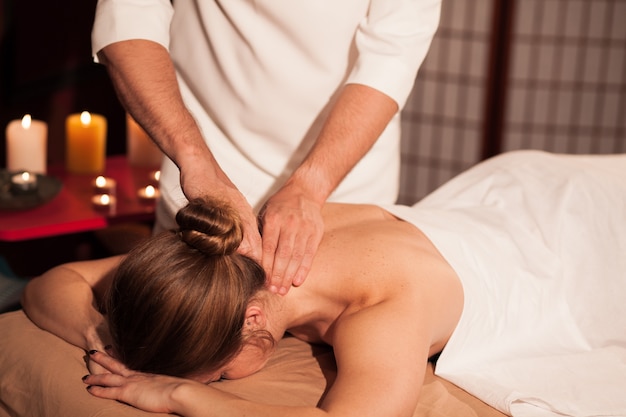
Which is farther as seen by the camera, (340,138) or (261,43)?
(261,43)

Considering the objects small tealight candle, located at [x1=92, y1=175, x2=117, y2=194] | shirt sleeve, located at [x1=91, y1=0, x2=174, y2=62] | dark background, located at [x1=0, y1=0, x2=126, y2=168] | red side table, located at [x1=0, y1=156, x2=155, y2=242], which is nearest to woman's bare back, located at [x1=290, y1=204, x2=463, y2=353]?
shirt sleeve, located at [x1=91, y1=0, x2=174, y2=62]

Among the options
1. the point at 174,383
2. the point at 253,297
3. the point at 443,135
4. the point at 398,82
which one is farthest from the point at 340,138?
the point at 443,135

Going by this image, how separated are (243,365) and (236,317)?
6.3 inches

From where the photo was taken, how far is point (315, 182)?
69.4 inches

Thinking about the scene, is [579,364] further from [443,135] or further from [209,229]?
[443,135]

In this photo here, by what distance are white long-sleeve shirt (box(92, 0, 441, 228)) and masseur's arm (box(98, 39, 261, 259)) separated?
4 cm

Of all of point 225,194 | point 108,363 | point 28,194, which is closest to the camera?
point 108,363

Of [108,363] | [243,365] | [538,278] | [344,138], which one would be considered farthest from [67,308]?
[538,278]

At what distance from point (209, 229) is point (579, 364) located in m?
0.80

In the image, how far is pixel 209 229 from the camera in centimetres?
148

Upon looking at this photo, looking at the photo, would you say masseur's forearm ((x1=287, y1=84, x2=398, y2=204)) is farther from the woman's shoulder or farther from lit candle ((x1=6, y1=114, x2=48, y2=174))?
lit candle ((x1=6, y1=114, x2=48, y2=174))

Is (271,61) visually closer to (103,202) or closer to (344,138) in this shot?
(344,138)

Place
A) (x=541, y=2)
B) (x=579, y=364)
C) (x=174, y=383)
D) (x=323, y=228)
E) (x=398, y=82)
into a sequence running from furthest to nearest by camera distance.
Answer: (x=541, y=2) → (x=398, y=82) → (x=579, y=364) → (x=323, y=228) → (x=174, y=383)

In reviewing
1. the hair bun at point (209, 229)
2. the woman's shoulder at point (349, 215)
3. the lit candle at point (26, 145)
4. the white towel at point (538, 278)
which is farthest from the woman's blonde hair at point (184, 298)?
the lit candle at point (26, 145)
